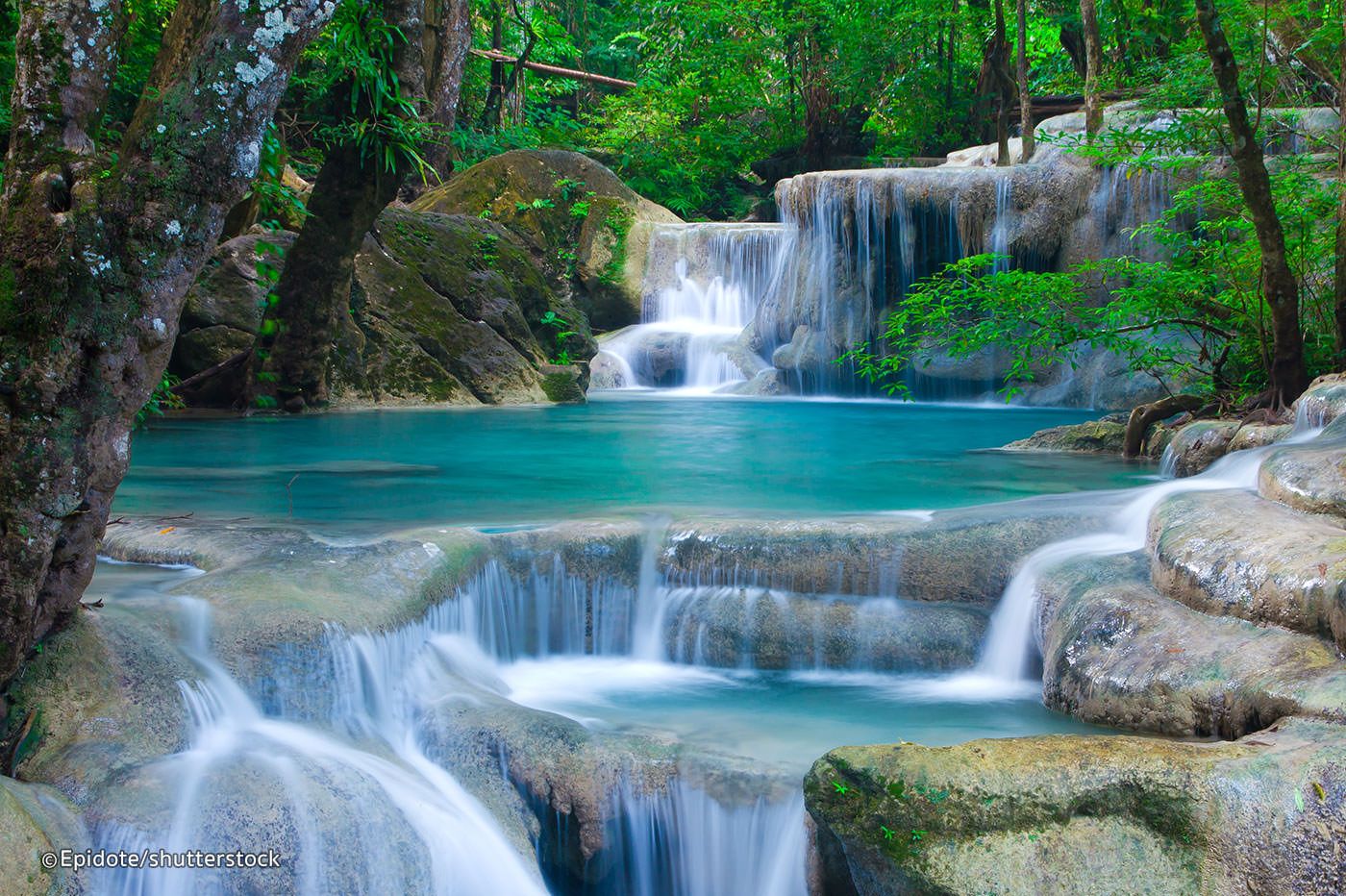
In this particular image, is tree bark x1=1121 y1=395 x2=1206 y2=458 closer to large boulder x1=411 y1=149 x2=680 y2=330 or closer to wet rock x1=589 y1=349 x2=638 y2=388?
wet rock x1=589 y1=349 x2=638 y2=388

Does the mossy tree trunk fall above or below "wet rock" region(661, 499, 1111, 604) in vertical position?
above

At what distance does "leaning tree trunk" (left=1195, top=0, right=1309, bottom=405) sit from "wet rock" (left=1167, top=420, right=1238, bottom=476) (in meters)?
0.45

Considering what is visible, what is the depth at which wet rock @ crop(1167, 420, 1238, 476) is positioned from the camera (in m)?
7.97

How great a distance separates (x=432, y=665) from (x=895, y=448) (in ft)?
21.9

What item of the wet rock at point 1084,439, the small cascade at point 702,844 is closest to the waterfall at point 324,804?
the small cascade at point 702,844

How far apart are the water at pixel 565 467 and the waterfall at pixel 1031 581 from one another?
129 cm

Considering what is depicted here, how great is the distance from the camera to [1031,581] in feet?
17.2

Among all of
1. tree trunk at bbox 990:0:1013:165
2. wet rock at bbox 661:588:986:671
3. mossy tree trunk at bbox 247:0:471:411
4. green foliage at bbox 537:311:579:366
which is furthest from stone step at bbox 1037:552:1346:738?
tree trunk at bbox 990:0:1013:165

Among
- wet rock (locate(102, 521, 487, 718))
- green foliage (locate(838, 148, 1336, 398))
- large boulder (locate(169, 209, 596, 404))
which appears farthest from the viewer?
large boulder (locate(169, 209, 596, 404))

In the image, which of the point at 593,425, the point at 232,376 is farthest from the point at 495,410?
the point at 232,376

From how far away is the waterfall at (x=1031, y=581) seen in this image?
5.02 m

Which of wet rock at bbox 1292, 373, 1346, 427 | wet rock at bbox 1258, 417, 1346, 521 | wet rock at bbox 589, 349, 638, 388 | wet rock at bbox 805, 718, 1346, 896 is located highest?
wet rock at bbox 589, 349, 638, 388

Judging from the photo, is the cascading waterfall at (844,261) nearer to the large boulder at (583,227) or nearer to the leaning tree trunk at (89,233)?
the large boulder at (583,227)

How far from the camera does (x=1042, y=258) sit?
16766 millimetres
